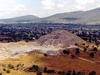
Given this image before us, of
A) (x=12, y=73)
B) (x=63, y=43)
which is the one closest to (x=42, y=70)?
(x=12, y=73)

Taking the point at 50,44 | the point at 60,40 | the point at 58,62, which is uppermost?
the point at 60,40

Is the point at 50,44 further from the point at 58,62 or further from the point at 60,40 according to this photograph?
the point at 58,62

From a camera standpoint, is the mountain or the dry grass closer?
the dry grass

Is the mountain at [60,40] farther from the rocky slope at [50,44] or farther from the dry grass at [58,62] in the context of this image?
the dry grass at [58,62]

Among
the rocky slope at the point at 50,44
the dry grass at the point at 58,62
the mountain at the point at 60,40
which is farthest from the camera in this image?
the mountain at the point at 60,40

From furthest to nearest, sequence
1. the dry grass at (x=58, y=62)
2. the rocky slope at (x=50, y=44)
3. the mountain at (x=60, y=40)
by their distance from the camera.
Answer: the mountain at (x=60, y=40) → the rocky slope at (x=50, y=44) → the dry grass at (x=58, y=62)

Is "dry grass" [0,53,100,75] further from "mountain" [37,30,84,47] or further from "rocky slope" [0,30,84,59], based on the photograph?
"mountain" [37,30,84,47]

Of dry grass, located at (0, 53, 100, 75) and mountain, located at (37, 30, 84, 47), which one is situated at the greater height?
mountain, located at (37, 30, 84, 47)

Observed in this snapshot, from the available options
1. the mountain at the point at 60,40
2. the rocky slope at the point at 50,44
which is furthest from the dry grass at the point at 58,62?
the mountain at the point at 60,40

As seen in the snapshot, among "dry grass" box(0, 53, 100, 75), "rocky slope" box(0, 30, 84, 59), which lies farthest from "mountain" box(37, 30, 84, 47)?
"dry grass" box(0, 53, 100, 75)

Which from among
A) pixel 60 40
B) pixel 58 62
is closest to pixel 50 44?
pixel 60 40

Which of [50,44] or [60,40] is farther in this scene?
[60,40]

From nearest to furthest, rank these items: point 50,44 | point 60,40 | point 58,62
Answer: point 58,62 → point 50,44 → point 60,40
